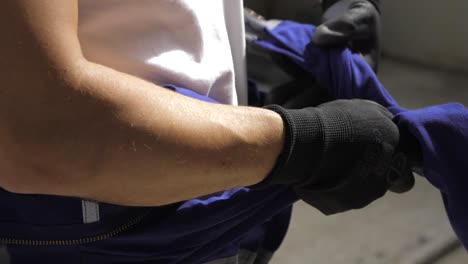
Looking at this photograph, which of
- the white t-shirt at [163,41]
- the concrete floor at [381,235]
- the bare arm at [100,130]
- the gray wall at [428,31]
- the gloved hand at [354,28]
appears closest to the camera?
the bare arm at [100,130]

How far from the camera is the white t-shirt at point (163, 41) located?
457mm

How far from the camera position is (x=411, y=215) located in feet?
4.49

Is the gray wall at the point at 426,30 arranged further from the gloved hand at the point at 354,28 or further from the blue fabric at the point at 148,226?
the blue fabric at the point at 148,226

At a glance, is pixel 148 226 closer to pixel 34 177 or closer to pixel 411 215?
pixel 34 177

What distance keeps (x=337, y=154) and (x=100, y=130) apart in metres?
0.22

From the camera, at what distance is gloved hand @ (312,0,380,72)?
68 centimetres

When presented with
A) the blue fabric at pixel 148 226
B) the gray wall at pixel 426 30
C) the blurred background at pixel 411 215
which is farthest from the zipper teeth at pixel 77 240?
the gray wall at pixel 426 30

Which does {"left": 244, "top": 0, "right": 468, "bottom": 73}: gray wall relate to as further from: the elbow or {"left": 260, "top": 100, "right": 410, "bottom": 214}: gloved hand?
the elbow

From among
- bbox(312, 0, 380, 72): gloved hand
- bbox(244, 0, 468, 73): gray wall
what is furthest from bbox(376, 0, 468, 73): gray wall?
bbox(312, 0, 380, 72): gloved hand

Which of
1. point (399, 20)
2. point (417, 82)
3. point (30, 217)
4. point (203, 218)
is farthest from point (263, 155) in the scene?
point (399, 20)

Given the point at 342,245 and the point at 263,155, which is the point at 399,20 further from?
the point at 263,155

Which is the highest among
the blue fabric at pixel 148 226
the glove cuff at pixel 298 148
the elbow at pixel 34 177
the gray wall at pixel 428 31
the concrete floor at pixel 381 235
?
the elbow at pixel 34 177

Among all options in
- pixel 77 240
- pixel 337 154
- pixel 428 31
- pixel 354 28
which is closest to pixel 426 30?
pixel 428 31

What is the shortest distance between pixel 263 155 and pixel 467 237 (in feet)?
0.79
